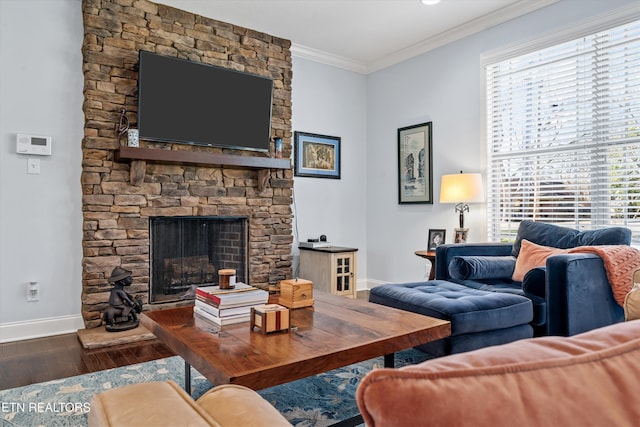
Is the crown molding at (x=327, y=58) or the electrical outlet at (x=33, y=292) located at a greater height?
the crown molding at (x=327, y=58)

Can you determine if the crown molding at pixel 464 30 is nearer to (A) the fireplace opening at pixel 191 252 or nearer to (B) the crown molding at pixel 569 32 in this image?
Answer: (B) the crown molding at pixel 569 32

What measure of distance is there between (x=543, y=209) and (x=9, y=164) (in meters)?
4.11

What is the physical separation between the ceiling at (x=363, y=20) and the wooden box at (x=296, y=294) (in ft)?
8.50

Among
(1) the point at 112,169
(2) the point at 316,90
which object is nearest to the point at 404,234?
(2) the point at 316,90

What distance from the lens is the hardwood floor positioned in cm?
238

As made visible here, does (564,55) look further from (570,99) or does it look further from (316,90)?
(316,90)

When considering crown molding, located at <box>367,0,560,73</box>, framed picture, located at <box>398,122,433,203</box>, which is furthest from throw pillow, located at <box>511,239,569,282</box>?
crown molding, located at <box>367,0,560,73</box>

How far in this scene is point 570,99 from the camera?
11.1ft

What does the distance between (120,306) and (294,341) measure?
6.90 feet

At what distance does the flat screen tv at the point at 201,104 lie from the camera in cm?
345

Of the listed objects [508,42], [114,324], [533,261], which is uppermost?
[508,42]

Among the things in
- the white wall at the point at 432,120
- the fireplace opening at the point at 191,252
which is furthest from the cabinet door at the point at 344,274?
the fireplace opening at the point at 191,252

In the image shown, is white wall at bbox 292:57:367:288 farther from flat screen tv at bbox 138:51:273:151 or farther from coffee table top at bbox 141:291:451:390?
coffee table top at bbox 141:291:451:390

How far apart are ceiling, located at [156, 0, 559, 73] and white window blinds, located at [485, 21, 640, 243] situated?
475 millimetres
